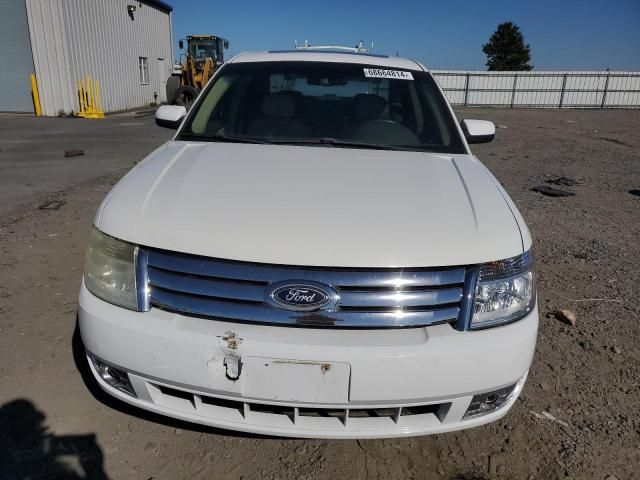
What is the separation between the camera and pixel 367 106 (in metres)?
3.05

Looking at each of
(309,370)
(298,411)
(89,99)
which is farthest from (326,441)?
(89,99)

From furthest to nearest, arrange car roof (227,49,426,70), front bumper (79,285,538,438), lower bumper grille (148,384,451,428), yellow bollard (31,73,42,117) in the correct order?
yellow bollard (31,73,42,117) → car roof (227,49,426,70) → lower bumper grille (148,384,451,428) → front bumper (79,285,538,438)

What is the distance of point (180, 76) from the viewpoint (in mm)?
18016

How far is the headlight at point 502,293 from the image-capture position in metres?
1.71

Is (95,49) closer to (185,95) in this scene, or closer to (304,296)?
(185,95)

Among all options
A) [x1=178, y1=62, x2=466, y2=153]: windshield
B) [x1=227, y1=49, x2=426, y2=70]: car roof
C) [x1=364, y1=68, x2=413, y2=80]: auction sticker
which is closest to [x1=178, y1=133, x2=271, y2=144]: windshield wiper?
[x1=178, y1=62, x2=466, y2=153]: windshield

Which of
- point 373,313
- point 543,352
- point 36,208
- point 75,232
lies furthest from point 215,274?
point 36,208

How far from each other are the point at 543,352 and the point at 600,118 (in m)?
22.9

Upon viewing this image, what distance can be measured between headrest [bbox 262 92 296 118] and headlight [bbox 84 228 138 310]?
1473mm

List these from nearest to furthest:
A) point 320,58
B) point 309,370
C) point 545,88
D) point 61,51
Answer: point 309,370 < point 320,58 < point 61,51 < point 545,88

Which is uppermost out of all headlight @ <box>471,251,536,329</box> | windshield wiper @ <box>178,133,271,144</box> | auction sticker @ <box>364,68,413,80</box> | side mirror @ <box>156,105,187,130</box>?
auction sticker @ <box>364,68,413,80</box>

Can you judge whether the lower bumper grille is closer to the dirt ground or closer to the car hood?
the dirt ground

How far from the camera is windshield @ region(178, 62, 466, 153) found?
2801mm

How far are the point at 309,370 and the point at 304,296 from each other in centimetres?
25
